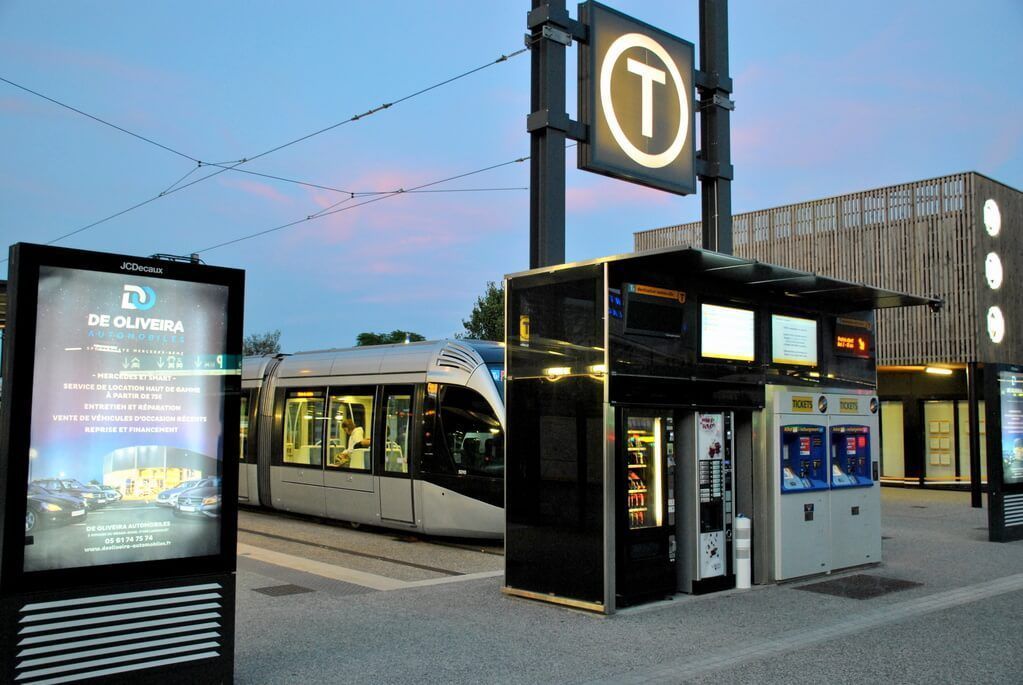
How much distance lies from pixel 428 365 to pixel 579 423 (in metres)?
5.30

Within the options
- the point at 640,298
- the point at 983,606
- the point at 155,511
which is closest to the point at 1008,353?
the point at 983,606

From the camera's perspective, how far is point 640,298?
9.22 meters

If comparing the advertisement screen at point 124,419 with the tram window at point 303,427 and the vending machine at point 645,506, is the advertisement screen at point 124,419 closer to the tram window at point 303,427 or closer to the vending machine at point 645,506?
the vending machine at point 645,506

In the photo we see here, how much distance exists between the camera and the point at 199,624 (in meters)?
5.92

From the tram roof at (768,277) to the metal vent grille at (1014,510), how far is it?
424cm

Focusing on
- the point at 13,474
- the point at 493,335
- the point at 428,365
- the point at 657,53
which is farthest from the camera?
the point at 493,335

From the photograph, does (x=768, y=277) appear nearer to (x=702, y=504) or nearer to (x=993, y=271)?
(x=702, y=504)

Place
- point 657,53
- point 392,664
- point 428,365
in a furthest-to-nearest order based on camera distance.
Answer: point 428,365
point 657,53
point 392,664

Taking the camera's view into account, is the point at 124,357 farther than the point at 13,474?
Yes

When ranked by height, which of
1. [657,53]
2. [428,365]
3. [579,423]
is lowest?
[579,423]

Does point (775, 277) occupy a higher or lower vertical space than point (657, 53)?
lower

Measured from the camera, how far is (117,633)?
5586 mm

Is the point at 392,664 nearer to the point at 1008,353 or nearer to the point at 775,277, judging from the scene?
the point at 775,277

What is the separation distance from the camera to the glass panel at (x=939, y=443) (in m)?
25.0
